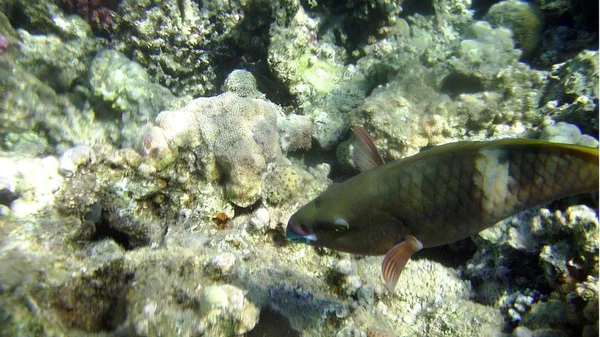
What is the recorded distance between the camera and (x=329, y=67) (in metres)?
6.05

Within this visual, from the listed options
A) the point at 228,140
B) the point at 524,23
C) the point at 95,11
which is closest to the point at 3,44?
the point at 95,11

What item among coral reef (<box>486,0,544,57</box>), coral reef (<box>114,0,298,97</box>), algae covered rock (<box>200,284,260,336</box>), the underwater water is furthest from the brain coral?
coral reef (<box>486,0,544,57</box>)

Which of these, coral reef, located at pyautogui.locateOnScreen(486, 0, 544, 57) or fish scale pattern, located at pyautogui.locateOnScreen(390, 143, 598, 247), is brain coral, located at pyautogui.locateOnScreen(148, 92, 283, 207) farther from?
coral reef, located at pyautogui.locateOnScreen(486, 0, 544, 57)

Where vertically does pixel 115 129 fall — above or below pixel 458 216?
above

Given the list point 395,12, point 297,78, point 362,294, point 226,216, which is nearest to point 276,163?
point 226,216

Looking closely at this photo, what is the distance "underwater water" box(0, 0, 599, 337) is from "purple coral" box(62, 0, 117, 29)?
0.9 inches

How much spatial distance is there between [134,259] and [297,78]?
366 centimetres

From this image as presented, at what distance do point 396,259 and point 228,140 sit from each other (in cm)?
236

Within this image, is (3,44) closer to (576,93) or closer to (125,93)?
(125,93)

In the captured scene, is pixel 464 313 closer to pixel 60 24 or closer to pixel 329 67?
pixel 329 67

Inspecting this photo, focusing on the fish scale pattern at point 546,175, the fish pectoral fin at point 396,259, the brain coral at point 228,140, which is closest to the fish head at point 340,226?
the fish pectoral fin at point 396,259

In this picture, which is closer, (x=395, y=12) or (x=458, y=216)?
(x=458, y=216)

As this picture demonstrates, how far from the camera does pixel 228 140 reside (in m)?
3.73

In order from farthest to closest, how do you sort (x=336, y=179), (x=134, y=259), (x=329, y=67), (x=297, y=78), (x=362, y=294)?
1. (x=329, y=67)
2. (x=297, y=78)
3. (x=336, y=179)
4. (x=362, y=294)
5. (x=134, y=259)
